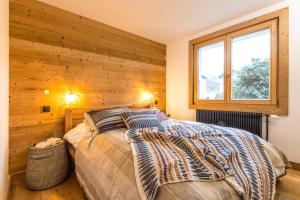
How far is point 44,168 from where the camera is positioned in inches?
72.7

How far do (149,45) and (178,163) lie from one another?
316cm

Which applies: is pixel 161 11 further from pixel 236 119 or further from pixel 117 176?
pixel 117 176

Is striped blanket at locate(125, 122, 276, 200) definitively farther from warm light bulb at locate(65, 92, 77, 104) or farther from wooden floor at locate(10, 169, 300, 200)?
warm light bulb at locate(65, 92, 77, 104)

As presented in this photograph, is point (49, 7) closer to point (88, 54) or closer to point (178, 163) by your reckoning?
point (88, 54)

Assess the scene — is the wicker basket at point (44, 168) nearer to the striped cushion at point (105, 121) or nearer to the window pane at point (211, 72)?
the striped cushion at point (105, 121)

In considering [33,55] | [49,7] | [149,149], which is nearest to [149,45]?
[49,7]

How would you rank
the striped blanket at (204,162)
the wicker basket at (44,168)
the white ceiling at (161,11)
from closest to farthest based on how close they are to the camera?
the striped blanket at (204,162) < the wicker basket at (44,168) < the white ceiling at (161,11)

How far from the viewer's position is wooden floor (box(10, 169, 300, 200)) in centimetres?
166

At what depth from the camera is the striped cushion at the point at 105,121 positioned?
2027 mm

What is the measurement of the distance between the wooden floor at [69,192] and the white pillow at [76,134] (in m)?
0.50

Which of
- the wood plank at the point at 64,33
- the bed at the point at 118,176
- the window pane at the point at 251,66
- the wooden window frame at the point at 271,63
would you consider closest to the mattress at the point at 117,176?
the bed at the point at 118,176

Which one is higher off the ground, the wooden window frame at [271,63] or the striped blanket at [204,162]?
the wooden window frame at [271,63]

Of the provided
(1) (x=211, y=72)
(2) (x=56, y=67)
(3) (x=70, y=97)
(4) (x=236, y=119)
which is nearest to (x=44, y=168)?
(3) (x=70, y=97)

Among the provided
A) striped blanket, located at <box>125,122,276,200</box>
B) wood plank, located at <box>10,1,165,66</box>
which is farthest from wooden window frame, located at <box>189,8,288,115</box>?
wood plank, located at <box>10,1,165,66</box>
